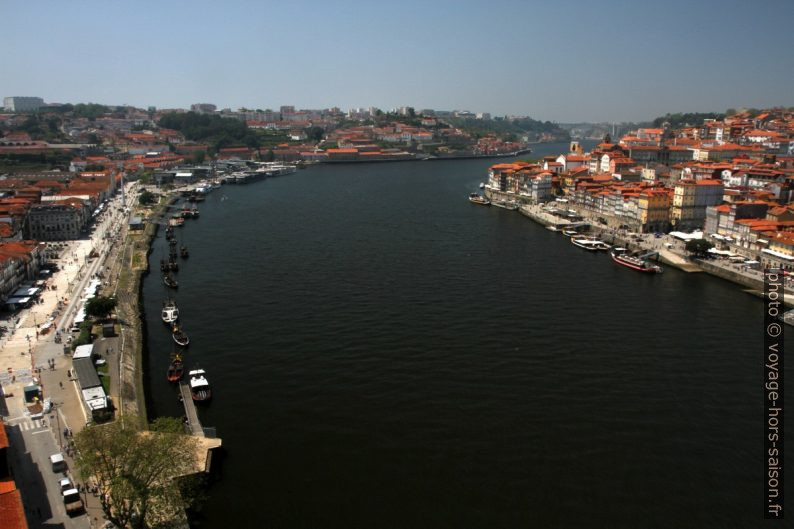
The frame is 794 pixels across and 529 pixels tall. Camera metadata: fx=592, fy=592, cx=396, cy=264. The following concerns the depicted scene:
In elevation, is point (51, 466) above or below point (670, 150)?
below

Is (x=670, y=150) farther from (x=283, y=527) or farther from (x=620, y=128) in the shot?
(x=620, y=128)

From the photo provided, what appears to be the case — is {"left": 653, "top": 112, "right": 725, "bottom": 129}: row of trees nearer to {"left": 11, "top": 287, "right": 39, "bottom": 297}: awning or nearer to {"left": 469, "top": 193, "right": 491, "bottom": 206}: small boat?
{"left": 469, "top": 193, "right": 491, "bottom": 206}: small boat

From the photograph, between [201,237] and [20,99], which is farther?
[20,99]

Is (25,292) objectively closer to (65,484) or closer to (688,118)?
(65,484)

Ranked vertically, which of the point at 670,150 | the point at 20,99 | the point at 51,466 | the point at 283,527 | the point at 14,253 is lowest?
the point at 283,527

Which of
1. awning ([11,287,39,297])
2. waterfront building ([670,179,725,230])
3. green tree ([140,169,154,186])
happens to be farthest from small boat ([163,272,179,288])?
green tree ([140,169,154,186])

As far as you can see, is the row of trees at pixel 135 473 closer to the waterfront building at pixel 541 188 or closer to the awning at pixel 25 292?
the awning at pixel 25 292

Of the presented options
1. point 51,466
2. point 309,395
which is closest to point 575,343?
point 309,395
